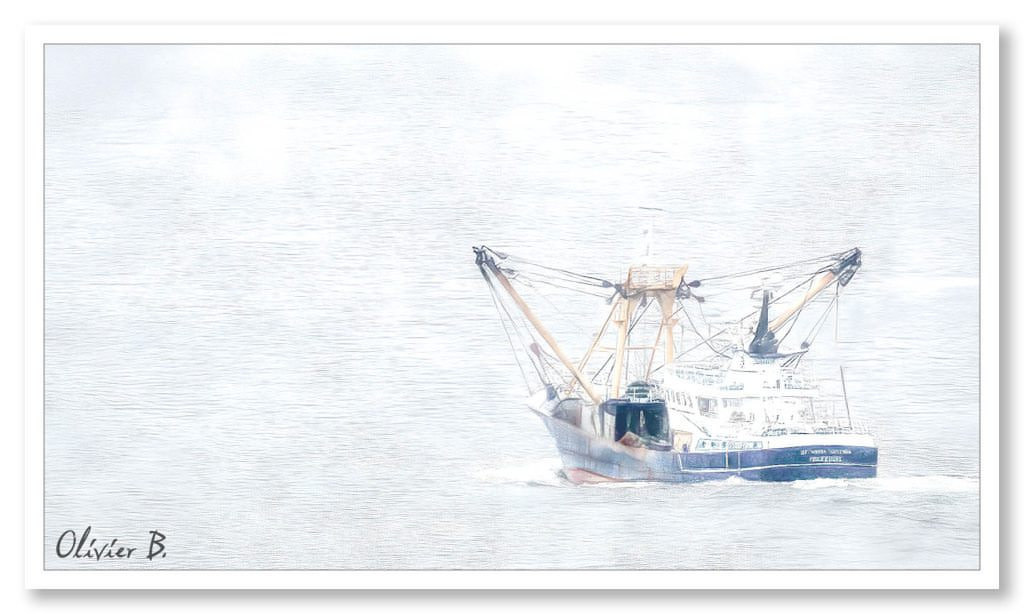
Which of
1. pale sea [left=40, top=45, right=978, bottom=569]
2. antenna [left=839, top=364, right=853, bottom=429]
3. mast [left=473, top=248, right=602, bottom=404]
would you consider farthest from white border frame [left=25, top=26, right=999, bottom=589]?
mast [left=473, top=248, right=602, bottom=404]

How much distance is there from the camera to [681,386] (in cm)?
291

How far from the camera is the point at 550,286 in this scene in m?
2.92

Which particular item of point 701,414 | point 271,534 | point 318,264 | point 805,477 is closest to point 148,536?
point 271,534

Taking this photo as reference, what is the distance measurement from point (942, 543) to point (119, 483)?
2359 millimetres

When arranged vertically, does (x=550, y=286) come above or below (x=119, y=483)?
above

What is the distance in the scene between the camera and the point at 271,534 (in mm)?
2920
